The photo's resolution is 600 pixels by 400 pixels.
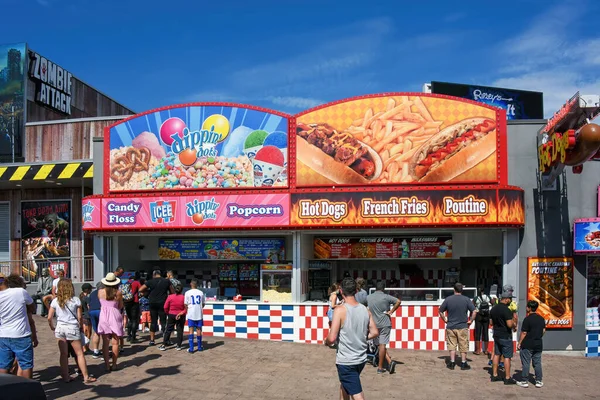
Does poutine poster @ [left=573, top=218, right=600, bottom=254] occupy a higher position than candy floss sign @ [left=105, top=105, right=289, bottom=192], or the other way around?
candy floss sign @ [left=105, top=105, right=289, bottom=192]

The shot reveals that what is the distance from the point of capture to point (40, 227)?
19.0 m

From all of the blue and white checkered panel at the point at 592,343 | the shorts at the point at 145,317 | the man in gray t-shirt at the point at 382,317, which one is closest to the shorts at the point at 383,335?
the man in gray t-shirt at the point at 382,317

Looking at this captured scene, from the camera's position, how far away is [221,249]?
16.2 metres

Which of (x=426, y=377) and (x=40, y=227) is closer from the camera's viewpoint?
(x=426, y=377)

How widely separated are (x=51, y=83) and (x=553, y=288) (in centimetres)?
1812

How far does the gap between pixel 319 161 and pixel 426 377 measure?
571 cm

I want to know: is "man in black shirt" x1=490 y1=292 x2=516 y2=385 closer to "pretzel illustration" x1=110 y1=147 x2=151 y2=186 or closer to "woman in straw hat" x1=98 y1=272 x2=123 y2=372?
"woman in straw hat" x1=98 y1=272 x2=123 y2=372

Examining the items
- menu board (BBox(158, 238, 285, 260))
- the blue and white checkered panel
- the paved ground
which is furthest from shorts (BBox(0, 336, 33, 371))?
the blue and white checkered panel

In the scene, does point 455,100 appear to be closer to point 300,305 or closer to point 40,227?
point 300,305

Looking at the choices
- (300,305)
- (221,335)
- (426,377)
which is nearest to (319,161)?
(300,305)

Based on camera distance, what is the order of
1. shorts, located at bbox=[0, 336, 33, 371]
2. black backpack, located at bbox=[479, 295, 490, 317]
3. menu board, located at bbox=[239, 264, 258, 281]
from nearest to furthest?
shorts, located at bbox=[0, 336, 33, 371] < black backpack, located at bbox=[479, 295, 490, 317] < menu board, located at bbox=[239, 264, 258, 281]

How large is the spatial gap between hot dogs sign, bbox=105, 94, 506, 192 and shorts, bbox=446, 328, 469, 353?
12.4 ft

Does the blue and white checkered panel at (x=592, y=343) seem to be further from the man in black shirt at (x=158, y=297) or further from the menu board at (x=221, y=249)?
the man in black shirt at (x=158, y=297)

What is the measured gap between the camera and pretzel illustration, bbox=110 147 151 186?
15258 mm
